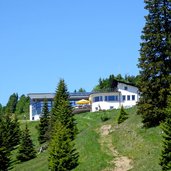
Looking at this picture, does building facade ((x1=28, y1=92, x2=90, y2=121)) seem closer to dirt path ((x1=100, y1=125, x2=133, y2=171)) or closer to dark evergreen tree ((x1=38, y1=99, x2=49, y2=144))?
dark evergreen tree ((x1=38, y1=99, x2=49, y2=144))

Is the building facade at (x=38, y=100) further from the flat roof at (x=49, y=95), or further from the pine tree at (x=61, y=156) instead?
the pine tree at (x=61, y=156)

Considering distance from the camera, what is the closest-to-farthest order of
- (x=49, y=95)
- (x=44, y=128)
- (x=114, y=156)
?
1. (x=114, y=156)
2. (x=44, y=128)
3. (x=49, y=95)

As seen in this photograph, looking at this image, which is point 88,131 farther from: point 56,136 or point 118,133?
point 56,136

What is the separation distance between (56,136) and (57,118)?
15513 mm

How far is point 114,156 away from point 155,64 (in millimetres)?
12065

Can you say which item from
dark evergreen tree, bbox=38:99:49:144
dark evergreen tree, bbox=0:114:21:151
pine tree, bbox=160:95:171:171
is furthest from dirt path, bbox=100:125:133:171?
dark evergreen tree, bbox=0:114:21:151

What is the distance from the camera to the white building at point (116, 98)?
330ft

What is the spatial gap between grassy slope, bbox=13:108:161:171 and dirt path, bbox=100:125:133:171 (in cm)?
46

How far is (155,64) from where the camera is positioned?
51031 mm

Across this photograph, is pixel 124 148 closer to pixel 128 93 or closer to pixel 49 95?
pixel 128 93

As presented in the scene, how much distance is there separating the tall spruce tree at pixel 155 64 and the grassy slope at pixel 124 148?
7.49ft

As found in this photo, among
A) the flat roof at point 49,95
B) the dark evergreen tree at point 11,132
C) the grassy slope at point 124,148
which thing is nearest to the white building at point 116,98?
the flat roof at point 49,95

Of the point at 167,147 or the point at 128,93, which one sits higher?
the point at 128,93

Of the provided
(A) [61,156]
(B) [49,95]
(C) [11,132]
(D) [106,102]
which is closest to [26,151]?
(C) [11,132]
